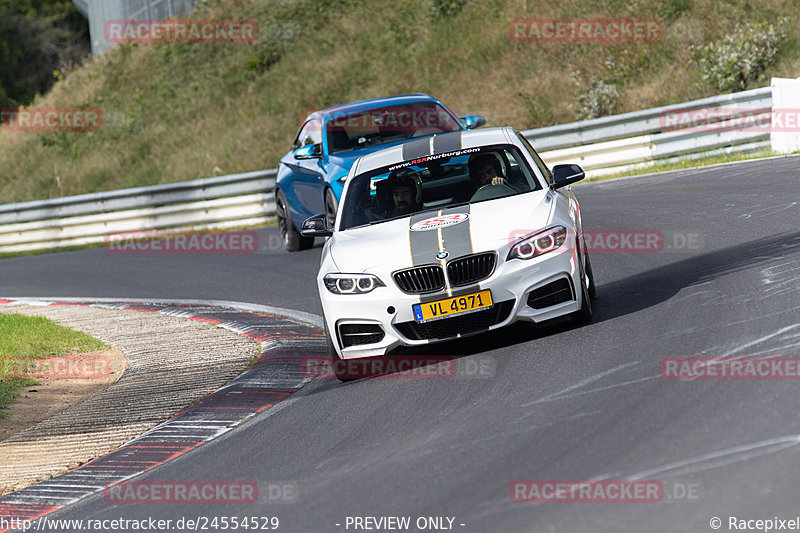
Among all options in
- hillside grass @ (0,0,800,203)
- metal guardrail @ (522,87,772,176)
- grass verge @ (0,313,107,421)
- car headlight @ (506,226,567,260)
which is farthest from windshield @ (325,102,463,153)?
hillside grass @ (0,0,800,203)

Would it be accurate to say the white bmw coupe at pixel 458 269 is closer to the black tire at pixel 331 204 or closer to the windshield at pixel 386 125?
the black tire at pixel 331 204

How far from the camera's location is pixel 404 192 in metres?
8.76

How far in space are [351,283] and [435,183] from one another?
164cm

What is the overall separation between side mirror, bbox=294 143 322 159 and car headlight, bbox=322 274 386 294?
20.3 feet

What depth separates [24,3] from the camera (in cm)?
6362

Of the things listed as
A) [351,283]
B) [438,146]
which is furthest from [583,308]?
[438,146]

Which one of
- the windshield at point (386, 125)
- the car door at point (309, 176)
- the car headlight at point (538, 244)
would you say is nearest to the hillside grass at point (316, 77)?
the windshield at point (386, 125)

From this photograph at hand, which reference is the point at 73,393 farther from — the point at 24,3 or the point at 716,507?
the point at 24,3

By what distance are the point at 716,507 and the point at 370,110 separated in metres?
10.6

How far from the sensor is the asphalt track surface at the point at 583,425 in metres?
4.60

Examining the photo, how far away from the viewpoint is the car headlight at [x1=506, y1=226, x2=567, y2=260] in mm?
7531

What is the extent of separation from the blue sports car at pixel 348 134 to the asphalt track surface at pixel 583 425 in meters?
4.02

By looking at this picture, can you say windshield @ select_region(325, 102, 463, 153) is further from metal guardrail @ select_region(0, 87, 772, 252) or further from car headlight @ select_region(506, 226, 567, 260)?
car headlight @ select_region(506, 226, 567, 260)

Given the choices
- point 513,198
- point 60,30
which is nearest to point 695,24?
point 513,198
